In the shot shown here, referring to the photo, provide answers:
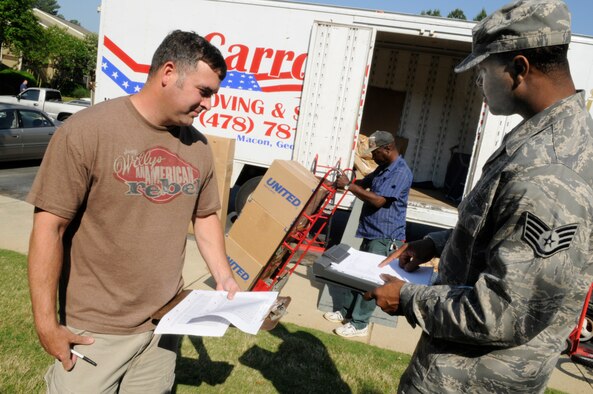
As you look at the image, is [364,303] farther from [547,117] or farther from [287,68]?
[287,68]

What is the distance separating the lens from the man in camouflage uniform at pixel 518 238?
4.15 ft

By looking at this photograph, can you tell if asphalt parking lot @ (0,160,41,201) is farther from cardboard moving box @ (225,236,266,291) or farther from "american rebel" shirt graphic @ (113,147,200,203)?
"american rebel" shirt graphic @ (113,147,200,203)

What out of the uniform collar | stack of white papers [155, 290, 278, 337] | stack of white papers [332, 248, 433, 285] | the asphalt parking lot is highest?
the uniform collar

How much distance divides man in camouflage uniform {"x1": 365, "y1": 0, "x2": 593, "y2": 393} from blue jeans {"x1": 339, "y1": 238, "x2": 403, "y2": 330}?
280 centimetres

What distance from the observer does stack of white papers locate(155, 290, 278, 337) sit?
1.71 metres

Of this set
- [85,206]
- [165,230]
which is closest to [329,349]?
[165,230]

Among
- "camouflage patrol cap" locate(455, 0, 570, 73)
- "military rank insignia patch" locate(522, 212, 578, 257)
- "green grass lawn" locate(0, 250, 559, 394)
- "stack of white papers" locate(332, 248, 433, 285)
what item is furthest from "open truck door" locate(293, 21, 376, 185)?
"military rank insignia patch" locate(522, 212, 578, 257)

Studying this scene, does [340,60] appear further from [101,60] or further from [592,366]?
[592,366]

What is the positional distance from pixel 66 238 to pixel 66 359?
1.55 feet

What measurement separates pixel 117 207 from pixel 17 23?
3363 centimetres

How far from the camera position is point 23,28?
96.6ft

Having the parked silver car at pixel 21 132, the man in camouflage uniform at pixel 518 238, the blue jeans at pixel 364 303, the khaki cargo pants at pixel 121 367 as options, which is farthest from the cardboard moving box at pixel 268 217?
the parked silver car at pixel 21 132

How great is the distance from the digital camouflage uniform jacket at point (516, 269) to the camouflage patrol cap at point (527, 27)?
203 millimetres

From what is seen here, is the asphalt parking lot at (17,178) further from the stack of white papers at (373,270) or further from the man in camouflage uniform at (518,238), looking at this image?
the man in camouflage uniform at (518,238)
